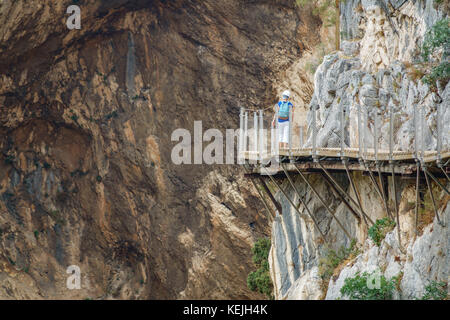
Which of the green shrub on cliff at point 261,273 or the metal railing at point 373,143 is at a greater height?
the metal railing at point 373,143

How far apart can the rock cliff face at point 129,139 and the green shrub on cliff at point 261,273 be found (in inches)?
123

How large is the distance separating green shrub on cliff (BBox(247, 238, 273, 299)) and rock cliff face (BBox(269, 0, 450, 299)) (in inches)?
180

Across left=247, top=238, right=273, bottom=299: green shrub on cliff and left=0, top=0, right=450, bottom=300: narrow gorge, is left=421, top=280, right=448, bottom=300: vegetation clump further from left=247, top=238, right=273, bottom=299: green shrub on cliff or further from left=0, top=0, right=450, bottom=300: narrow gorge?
left=0, top=0, right=450, bottom=300: narrow gorge

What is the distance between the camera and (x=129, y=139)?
121 ft

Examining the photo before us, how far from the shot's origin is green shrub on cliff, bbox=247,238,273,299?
2861 cm

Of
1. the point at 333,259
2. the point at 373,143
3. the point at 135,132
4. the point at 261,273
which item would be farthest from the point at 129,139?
the point at 373,143

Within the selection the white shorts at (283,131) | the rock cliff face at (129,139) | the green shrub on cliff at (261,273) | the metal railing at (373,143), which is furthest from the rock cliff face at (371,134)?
the rock cliff face at (129,139)

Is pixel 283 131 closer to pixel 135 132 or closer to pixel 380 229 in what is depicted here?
pixel 380 229

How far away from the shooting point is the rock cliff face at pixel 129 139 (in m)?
34.2

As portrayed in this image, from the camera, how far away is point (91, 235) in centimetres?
3897

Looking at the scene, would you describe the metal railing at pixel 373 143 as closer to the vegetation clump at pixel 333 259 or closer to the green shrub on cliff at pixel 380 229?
the green shrub on cliff at pixel 380 229

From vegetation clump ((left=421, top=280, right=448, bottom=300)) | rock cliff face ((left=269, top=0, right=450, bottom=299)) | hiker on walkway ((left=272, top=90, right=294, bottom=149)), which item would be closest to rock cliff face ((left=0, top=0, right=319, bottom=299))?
rock cliff face ((left=269, top=0, right=450, bottom=299))

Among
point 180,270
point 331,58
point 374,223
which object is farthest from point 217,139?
point 374,223

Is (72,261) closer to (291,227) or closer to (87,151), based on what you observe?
(87,151)
